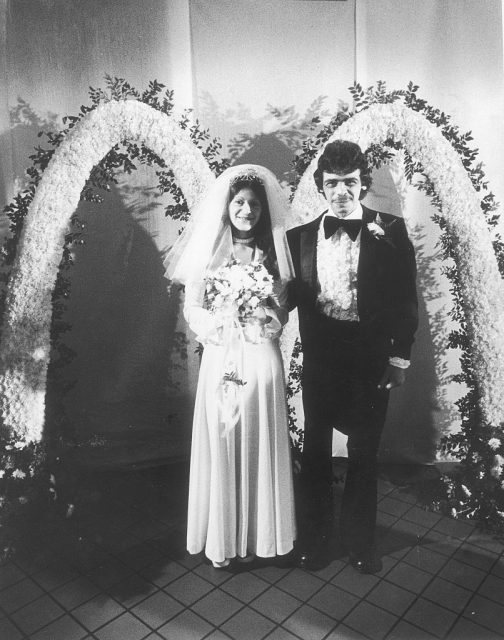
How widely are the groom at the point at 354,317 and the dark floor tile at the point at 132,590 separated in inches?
33.3

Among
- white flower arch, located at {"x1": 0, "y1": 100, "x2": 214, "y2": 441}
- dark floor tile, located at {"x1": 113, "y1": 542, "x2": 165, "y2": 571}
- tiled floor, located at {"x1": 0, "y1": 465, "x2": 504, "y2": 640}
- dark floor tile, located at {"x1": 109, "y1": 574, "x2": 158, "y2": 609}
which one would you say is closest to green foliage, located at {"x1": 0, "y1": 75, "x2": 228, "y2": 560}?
white flower arch, located at {"x1": 0, "y1": 100, "x2": 214, "y2": 441}

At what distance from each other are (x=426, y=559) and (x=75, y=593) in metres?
1.95

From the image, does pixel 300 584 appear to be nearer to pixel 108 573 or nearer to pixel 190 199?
pixel 108 573

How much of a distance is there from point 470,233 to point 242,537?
2348 millimetres

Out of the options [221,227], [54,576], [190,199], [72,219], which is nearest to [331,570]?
[54,576]

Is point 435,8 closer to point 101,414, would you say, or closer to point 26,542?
point 101,414

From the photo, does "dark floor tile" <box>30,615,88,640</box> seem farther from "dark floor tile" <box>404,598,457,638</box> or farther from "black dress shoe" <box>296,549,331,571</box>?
"dark floor tile" <box>404,598,457,638</box>

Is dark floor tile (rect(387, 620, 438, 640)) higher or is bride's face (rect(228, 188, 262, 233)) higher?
bride's face (rect(228, 188, 262, 233))

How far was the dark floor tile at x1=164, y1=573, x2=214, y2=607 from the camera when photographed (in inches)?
106

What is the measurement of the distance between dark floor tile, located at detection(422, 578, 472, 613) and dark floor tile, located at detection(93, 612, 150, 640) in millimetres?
1431

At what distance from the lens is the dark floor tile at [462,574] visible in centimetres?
275

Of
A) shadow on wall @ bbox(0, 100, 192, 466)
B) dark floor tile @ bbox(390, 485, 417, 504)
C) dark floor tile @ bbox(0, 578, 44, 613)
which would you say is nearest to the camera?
dark floor tile @ bbox(0, 578, 44, 613)

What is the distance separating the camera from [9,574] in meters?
2.91

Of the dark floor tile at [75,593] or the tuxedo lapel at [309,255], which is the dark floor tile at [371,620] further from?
the tuxedo lapel at [309,255]
